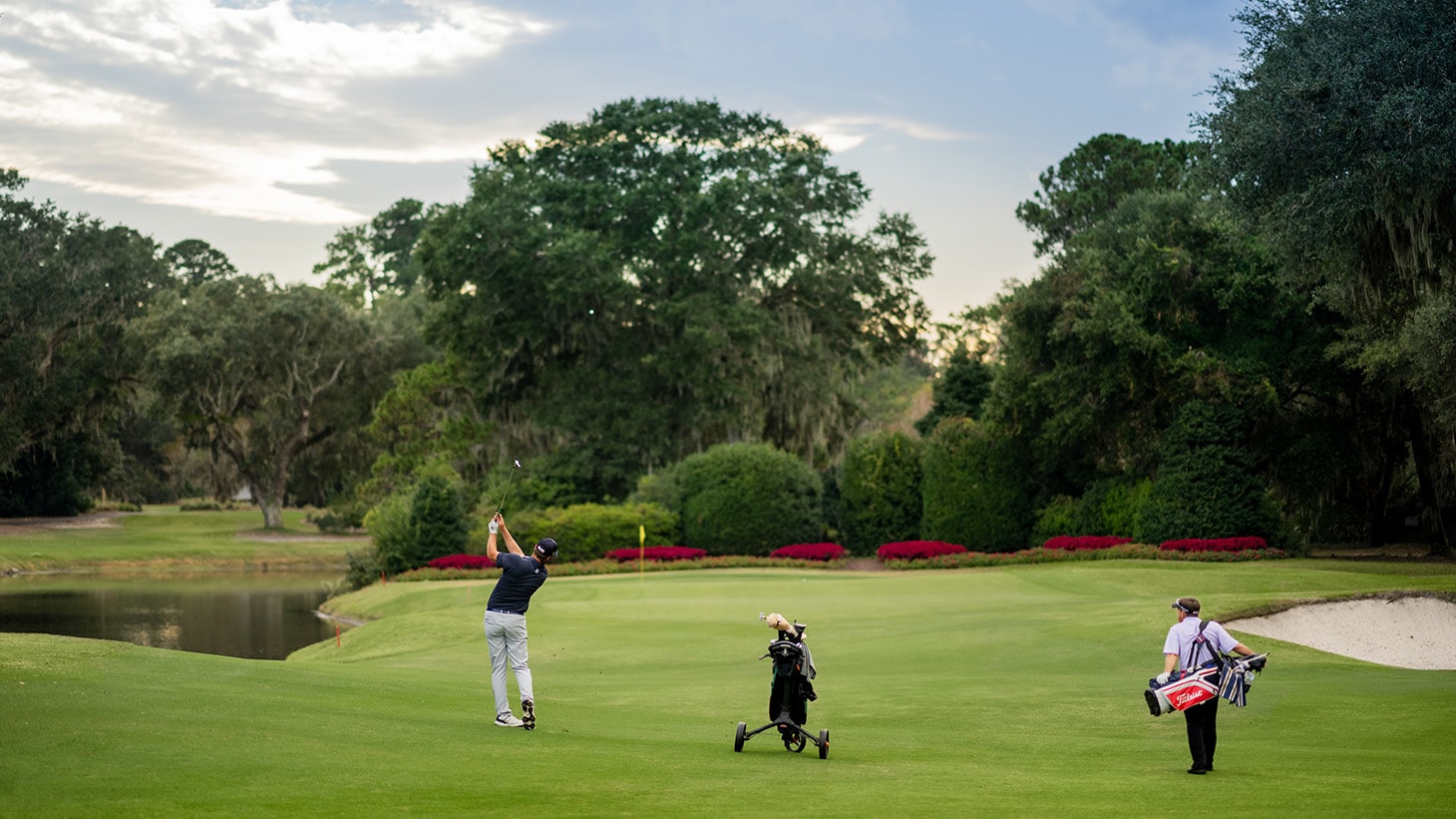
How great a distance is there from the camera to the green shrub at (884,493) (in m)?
45.7

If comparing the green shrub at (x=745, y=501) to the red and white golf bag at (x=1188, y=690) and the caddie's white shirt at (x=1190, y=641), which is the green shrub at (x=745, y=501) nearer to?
the caddie's white shirt at (x=1190, y=641)

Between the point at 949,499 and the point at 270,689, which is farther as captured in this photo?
the point at 949,499

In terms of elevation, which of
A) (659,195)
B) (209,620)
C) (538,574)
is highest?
(659,195)

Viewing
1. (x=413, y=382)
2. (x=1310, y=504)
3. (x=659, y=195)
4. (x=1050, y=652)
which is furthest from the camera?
(x=413, y=382)

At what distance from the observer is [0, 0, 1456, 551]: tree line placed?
2302cm

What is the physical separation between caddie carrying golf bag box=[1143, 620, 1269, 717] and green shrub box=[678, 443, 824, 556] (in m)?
33.0

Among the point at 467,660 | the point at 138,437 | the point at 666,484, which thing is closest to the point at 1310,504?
the point at 666,484

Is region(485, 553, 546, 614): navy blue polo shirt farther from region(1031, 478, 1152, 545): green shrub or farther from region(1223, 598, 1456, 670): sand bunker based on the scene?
region(1031, 478, 1152, 545): green shrub

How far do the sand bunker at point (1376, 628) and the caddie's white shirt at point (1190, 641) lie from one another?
11030 millimetres

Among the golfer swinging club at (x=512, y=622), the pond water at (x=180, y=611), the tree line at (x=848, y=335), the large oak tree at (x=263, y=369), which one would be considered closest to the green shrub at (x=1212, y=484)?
the tree line at (x=848, y=335)

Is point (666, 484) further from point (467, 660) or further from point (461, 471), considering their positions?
point (467, 660)

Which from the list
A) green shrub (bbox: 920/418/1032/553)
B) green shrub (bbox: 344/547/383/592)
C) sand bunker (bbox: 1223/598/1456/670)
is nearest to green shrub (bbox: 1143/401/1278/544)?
green shrub (bbox: 920/418/1032/553)

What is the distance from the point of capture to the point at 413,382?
197ft

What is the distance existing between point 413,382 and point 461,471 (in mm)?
4505
